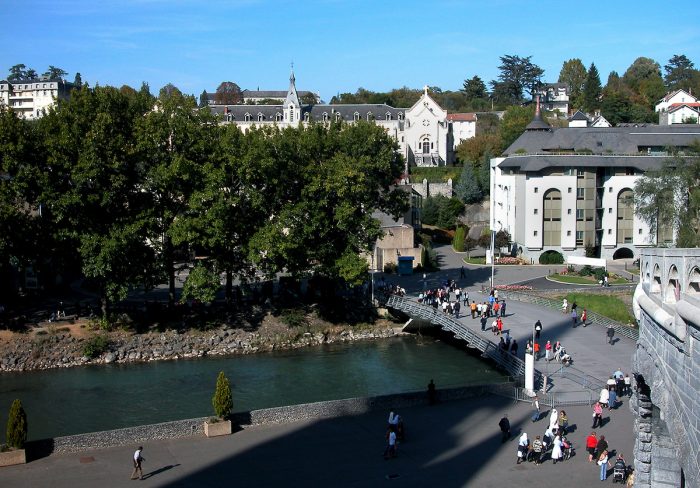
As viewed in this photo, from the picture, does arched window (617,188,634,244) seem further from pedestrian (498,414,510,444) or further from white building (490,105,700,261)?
pedestrian (498,414,510,444)

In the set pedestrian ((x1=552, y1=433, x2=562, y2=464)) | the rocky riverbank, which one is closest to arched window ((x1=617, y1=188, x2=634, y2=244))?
the rocky riverbank

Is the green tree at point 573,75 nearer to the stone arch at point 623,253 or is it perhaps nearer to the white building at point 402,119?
the white building at point 402,119

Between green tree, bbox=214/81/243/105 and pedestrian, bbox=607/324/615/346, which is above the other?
green tree, bbox=214/81/243/105

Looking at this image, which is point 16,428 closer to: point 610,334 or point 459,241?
point 610,334

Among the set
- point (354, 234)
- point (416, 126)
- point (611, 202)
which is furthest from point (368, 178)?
point (416, 126)

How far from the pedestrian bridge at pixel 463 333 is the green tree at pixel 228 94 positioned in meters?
104

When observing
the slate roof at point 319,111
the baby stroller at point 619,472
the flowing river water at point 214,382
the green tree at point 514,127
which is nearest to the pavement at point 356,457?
the baby stroller at point 619,472

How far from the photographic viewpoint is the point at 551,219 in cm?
6388

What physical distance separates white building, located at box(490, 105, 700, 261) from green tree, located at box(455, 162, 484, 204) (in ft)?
63.0

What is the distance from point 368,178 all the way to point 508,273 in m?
16.4

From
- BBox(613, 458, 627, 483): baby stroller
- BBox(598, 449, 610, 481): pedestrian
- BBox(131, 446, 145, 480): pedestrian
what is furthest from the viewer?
BBox(131, 446, 145, 480): pedestrian

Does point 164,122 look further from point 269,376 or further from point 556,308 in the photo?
point 556,308

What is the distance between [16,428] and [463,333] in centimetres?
2276

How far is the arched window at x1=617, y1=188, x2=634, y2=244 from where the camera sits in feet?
212
